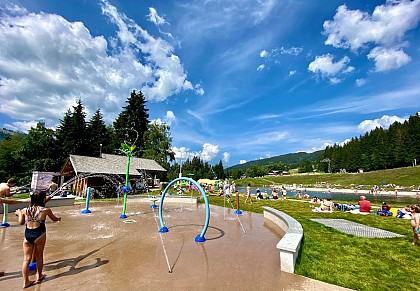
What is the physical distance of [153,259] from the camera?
256 inches

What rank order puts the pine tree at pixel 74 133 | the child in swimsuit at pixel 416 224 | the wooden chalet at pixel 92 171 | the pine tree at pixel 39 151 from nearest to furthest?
the child in swimsuit at pixel 416 224 → the wooden chalet at pixel 92 171 → the pine tree at pixel 39 151 → the pine tree at pixel 74 133

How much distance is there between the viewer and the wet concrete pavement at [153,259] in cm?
500

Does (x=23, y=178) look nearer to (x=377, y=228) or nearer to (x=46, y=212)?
(x=46, y=212)

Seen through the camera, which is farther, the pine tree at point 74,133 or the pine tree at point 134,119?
the pine tree at point 134,119

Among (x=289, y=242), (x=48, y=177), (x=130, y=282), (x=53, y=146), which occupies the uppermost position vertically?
(x=53, y=146)

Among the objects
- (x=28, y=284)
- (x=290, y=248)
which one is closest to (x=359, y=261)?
(x=290, y=248)

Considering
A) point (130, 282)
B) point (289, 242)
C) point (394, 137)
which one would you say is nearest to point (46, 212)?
point (130, 282)

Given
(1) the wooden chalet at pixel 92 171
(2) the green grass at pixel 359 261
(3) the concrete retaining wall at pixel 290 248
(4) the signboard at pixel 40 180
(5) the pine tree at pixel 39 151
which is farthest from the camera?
(5) the pine tree at pixel 39 151

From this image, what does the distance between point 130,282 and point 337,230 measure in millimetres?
8266

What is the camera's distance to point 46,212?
5102 millimetres

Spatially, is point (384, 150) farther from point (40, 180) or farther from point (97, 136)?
point (40, 180)

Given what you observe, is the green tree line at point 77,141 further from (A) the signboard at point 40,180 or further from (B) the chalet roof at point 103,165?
(A) the signboard at point 40,180

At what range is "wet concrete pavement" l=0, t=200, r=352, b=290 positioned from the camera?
5.00 m

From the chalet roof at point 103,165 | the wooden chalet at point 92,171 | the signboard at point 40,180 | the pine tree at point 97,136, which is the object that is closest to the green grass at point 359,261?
the signboard at point 40,180
